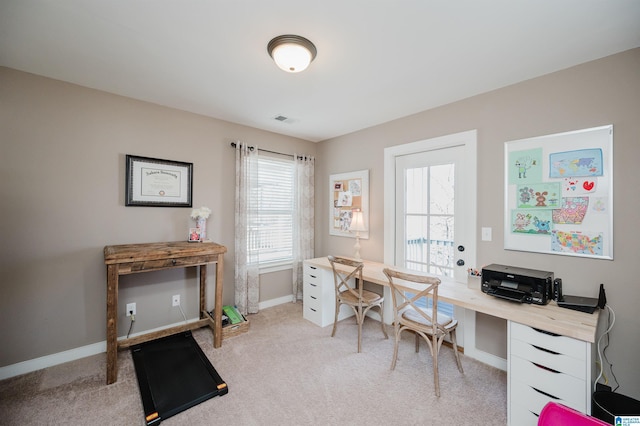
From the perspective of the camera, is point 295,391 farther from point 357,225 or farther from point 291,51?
point 291,51

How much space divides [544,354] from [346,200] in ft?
8.45

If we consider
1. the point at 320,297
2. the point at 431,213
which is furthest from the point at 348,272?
the point at 431,213

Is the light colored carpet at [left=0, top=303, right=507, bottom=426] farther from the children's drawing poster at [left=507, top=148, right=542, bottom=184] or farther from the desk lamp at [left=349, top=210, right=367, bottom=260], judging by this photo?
the children's drawing poster at [left=507, top=148, right=542, bottom=184]

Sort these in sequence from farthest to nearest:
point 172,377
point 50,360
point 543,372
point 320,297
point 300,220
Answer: point 300,220, point 320,297, point 50,360, point 172,377, point 543,372

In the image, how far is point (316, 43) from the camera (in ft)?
5.84

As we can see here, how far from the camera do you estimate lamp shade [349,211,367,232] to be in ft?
11.0

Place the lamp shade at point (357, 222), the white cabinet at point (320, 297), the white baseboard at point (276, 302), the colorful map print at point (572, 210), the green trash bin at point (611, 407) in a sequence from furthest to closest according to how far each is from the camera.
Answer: the white baseboard at point (276, 302) < the lamp shade at point (357, 222) < the white cabinet at point (320, 297) < the colorful map print at point (572, 210) < the green trash bin at point (611, 407)

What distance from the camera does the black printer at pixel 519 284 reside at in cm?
188

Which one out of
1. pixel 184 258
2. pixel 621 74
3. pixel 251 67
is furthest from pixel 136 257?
pixel 621 74

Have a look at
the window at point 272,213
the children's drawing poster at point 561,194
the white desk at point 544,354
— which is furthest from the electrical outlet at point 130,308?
the children's drawing poster at point 561,194

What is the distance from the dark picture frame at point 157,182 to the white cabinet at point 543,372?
321 centimetres

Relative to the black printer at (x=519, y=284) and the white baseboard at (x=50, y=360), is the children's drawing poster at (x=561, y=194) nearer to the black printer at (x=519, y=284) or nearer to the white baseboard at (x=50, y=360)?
the black printer at (x=519, y=284)

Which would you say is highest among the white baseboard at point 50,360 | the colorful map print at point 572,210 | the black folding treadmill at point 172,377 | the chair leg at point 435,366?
the colorful map print at point 572,210

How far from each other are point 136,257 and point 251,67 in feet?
5.89
